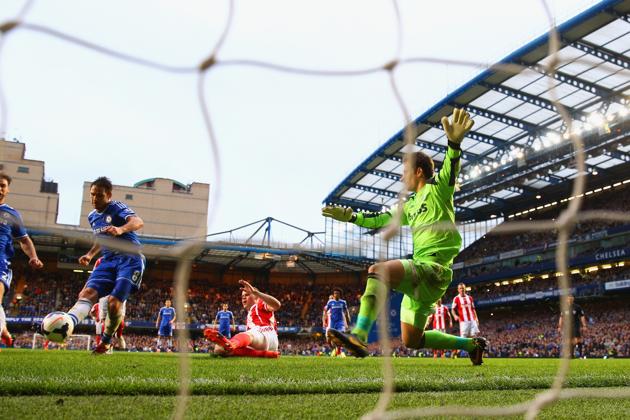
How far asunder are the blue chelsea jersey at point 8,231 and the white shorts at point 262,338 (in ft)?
14.8

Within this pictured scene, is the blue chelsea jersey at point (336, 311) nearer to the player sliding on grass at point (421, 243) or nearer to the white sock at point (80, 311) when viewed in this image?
the white sock at point (80, 311)

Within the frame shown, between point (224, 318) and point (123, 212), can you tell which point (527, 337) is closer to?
point (224, 318)

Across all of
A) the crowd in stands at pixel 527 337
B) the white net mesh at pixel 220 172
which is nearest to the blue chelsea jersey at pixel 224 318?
the crowd in stands at pixel 527 337

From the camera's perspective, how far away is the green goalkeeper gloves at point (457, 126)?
13.8ft

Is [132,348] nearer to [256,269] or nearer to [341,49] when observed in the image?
[256,269]

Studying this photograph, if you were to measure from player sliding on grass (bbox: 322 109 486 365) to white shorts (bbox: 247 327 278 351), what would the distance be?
5.73 m

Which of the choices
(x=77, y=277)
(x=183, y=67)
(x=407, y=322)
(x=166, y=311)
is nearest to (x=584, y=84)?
(x=166, y=311)

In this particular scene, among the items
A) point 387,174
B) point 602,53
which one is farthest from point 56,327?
point 387,174

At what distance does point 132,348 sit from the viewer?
30859 millimetres

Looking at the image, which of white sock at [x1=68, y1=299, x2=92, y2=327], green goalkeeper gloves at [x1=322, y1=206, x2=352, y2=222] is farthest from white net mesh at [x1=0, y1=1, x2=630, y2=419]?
white sock at [x1=68, y1=299, x2=92, y2=327]

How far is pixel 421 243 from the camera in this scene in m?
4.47

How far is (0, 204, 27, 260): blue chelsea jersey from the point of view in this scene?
21.2ft

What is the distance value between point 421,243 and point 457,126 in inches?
36.9

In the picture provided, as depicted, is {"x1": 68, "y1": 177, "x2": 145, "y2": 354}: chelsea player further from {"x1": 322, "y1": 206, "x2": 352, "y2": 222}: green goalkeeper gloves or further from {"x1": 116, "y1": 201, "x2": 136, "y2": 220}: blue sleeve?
{"x1": 322, "y1": 206, "x2": 352, "y2": 222}: green goalkeeper gloves
